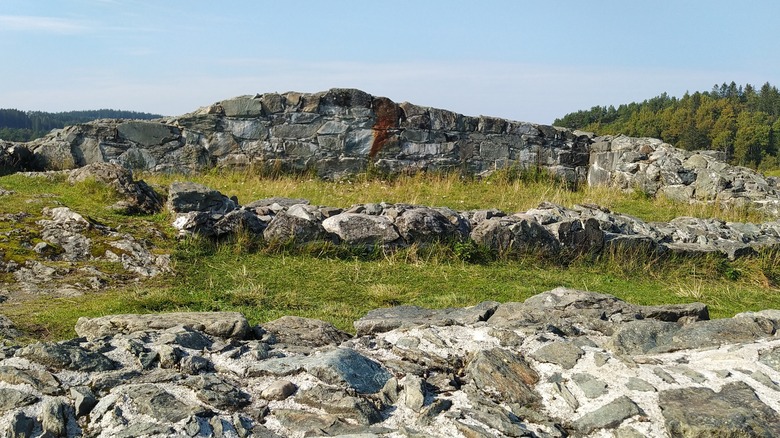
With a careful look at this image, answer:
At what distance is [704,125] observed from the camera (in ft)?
171

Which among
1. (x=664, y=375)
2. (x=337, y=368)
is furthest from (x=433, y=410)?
(x=664, y=375)

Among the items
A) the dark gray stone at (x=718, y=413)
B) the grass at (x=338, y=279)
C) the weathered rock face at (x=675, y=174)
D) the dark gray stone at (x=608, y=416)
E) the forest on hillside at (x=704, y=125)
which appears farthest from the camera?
the forest on hillside at (x=704, y=125)

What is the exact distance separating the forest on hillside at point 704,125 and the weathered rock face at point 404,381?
1690 inches

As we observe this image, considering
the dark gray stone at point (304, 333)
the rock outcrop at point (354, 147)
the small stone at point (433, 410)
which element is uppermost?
the rock outcrop at point (354, 147)

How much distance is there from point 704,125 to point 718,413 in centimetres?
5320

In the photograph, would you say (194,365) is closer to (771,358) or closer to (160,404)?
(160,404)

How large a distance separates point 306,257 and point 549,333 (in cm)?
457

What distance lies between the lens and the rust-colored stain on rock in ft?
50.4

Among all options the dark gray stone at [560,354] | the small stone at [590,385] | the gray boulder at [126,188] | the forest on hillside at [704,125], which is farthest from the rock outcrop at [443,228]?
the forest on hillside at [704,125]

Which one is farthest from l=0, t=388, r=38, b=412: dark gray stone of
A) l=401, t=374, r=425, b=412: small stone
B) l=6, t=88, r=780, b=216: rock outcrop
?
l=6, t=88, r=780, b=216: rock outcrop

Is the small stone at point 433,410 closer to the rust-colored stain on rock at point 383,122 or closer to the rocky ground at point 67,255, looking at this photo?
the rocky ground at point 67,255

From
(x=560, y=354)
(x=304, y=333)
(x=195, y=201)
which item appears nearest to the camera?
(x=560, y=354)

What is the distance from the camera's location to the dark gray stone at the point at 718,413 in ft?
11.4

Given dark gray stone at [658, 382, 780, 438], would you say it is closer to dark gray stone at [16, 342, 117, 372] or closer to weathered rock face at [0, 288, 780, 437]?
weathered rock face at [0, 288, 780, 437]
